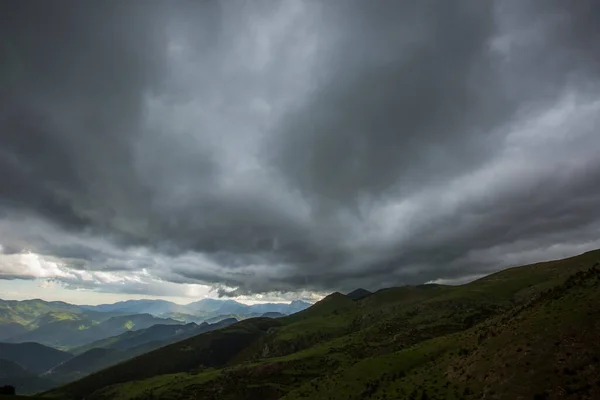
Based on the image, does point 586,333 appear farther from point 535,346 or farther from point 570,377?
point 570,377

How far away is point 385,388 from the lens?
89.8 m

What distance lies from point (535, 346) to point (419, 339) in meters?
102

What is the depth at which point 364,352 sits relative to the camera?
16650 cm

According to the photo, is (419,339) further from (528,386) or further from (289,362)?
(528,386)

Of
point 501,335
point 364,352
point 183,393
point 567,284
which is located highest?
point 567,284

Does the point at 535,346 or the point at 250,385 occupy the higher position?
the point at 535,346

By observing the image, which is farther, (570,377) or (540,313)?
(540,313)

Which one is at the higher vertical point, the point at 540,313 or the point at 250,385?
the point at 540,313

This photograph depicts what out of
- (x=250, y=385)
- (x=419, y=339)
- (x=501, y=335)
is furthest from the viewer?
(x=250, y=385)

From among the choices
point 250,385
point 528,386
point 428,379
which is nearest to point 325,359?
point 250,385

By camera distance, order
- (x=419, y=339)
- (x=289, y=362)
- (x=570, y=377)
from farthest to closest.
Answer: (x=289, y=362)
(x=419, y=339)
(x=570, y=377)

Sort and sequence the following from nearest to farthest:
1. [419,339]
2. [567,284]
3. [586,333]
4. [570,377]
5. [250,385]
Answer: [570,377] → [586,333] → [567,284] → [419,339] → [250,385]

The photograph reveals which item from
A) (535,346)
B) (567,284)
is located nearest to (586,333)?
(535,346)

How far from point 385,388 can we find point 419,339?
265 feet
